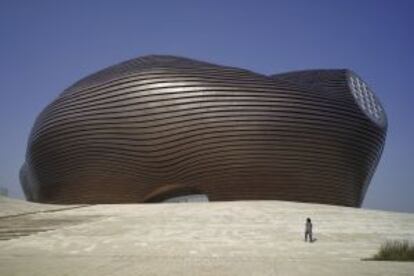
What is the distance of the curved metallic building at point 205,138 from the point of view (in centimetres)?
3631

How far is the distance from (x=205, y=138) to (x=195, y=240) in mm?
20614

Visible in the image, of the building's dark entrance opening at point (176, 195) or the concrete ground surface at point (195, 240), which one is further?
the building's dark entrance opening at point (176, 195)

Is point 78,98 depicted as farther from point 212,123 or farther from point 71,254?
point 71,254

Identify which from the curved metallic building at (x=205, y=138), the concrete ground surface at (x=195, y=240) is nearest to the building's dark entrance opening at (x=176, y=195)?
the curved metallic building at (x=205, y=138)

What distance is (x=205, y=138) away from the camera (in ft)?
119

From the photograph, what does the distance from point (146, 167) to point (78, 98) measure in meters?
8.63

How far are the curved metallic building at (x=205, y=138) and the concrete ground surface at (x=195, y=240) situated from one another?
899 cm

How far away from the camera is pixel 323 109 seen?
38156 mm

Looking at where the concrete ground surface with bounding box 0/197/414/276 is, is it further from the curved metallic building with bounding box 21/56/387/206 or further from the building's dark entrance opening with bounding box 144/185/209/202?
the building's dark entrance opening with bounding box 144/185/209/202

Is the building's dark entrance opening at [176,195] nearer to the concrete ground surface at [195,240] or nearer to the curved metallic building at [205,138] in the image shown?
→ the curved metallic building at [205,138]

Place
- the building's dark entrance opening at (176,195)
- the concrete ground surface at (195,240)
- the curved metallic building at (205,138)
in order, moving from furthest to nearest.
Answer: the building's dark entrance opening at (176,195) < the curved metallic building at (205,138) < the concrete ground surface at (195,240)

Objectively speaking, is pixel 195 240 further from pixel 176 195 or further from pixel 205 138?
pixel 176 195

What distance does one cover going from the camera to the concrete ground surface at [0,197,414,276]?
1022 centimetres

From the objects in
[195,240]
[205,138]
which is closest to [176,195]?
[205,138]
